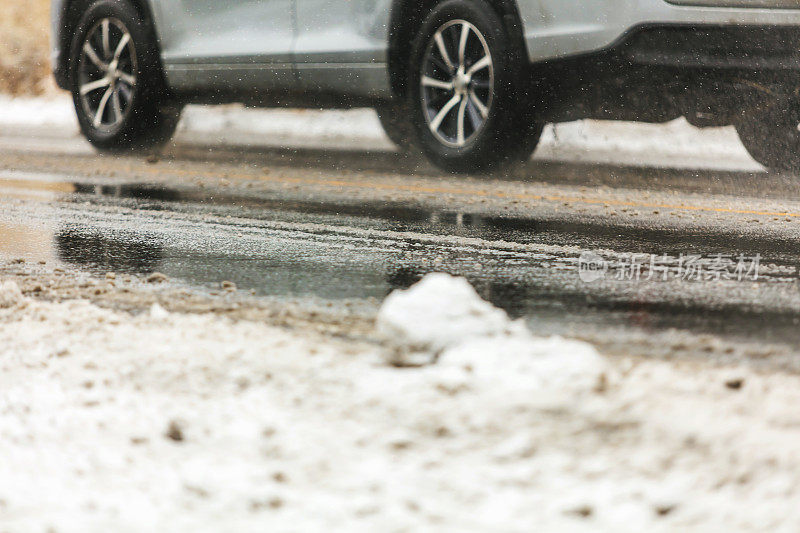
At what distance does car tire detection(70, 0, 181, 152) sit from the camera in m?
7.89

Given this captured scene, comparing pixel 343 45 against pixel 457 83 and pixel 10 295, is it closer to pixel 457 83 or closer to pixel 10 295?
pixel 457 83

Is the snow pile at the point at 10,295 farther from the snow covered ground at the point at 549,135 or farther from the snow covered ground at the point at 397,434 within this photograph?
the snow covered ground at the point at 549,135

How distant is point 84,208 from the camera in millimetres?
5895

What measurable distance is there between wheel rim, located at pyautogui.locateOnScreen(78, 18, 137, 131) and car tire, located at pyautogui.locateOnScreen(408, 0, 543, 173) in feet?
8.15

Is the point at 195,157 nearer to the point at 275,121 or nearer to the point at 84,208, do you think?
the point at 84,208

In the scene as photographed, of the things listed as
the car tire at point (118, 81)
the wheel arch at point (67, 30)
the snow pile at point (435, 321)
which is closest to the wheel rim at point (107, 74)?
the car tire at point (118, 81)

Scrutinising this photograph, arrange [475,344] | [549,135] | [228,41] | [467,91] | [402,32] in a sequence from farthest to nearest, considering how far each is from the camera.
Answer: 1. [549,135]
2. [228,41]
3. [402,32]
4. [467,91]
5. [475,344]

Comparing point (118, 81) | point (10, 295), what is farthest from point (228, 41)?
point (10, 295)

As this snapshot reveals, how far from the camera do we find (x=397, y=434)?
2438mm

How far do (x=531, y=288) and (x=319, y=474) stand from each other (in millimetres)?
1663

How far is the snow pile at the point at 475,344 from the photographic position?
2.64m

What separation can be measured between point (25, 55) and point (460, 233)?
1342 cm

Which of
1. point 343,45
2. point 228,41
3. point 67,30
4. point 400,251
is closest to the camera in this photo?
point 400,251

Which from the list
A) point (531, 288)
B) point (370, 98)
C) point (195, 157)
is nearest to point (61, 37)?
point (195, 157)
